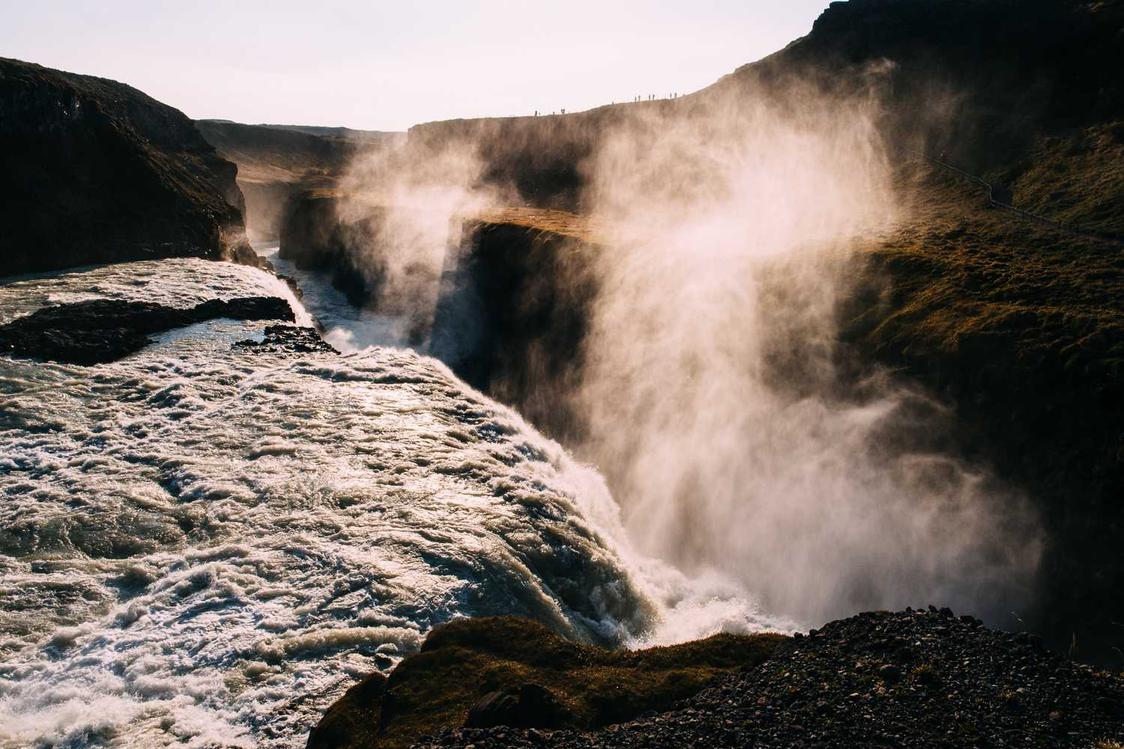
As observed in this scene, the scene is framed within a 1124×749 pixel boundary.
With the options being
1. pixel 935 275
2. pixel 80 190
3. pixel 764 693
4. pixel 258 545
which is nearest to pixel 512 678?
pixel 764 693

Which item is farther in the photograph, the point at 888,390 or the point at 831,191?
the point at 831,191

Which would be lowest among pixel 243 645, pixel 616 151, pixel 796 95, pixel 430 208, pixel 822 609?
pixel 822 609

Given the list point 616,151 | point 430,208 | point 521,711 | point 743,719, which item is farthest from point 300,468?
point 616,151

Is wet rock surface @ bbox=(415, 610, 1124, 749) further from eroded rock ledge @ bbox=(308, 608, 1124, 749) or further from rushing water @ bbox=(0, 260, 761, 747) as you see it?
rushing water @ bbox=(0, 260, 761, 747)

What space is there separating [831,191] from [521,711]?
166ft

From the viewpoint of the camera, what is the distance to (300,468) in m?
24.6

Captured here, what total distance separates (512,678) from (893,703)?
624 centimetres

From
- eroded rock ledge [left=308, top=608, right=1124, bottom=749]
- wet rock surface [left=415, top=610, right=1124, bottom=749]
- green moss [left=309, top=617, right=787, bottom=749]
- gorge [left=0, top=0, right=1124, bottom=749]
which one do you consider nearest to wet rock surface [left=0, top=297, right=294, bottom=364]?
gorge [left=0, top=0, right=1124, bottom=749]

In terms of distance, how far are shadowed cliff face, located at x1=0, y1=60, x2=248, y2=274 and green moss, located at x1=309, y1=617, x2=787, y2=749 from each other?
4316 cm

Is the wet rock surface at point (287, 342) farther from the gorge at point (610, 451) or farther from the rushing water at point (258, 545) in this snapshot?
the rushing water at point (258, 545)

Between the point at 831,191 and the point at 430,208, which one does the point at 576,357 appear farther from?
the point at 430,208

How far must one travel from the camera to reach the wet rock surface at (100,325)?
1262 inches

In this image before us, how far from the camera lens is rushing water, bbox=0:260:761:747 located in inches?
587

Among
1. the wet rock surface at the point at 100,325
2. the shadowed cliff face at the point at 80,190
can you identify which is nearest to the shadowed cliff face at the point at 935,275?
the wet rock surface at the point at 100,325
